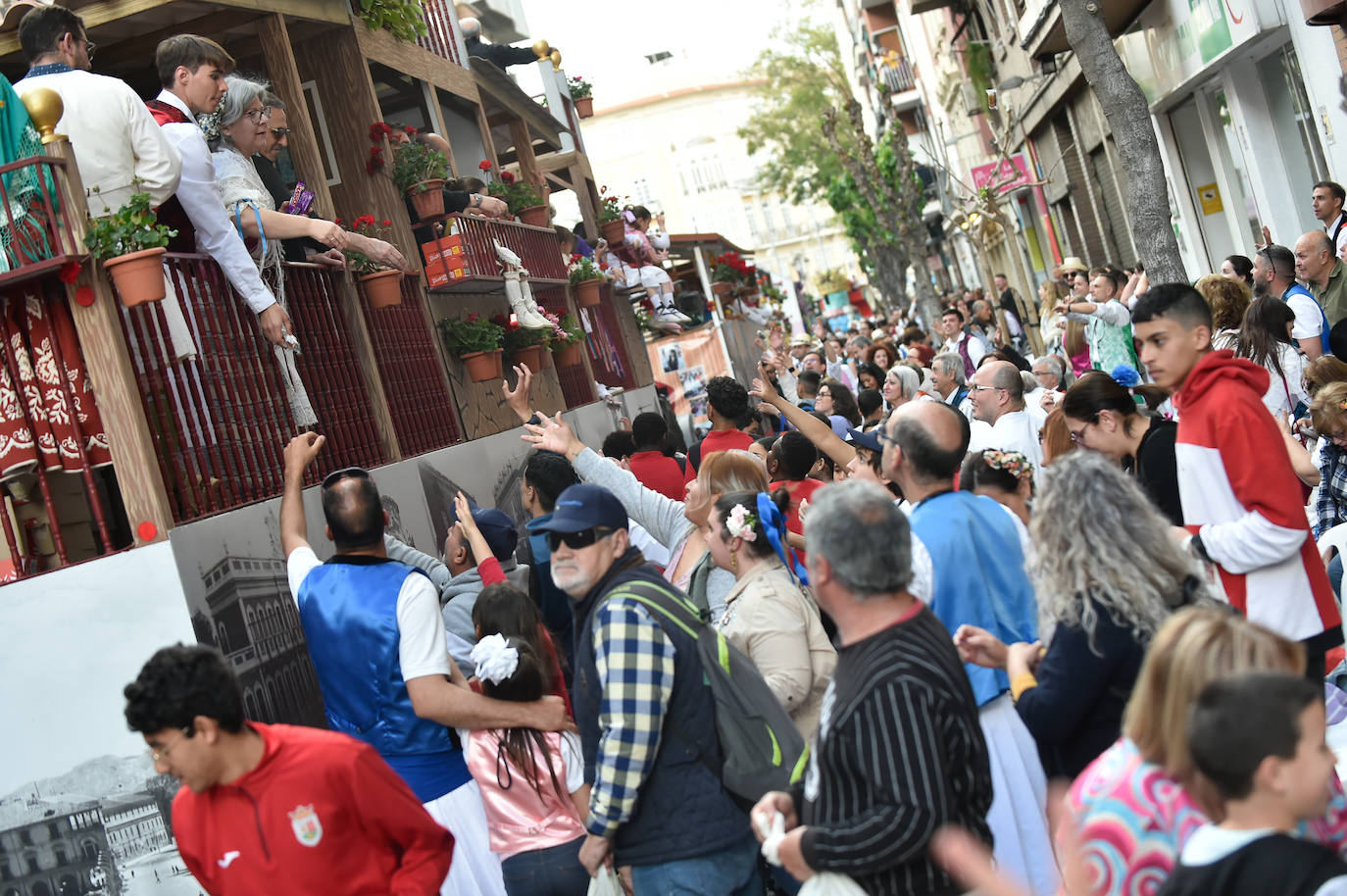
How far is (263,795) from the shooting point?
3.54 metres

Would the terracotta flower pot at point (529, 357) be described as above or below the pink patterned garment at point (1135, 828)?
above

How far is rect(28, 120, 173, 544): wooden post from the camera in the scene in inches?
228

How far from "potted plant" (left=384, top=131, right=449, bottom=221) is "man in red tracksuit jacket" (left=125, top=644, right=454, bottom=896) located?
838 cm

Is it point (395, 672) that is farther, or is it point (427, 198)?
point (427, 198)

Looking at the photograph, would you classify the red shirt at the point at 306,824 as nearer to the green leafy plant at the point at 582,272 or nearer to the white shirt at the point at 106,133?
the white shirt at the point at 106,133

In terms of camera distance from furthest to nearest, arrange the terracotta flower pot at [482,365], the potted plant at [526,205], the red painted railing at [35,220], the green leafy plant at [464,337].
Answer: the potted plant at [526,205] < the terracotta flower pot at [482,365] < the green leafy plant at [464,337] < the red painted railing at [35,220]

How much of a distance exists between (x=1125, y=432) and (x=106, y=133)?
15.8ft

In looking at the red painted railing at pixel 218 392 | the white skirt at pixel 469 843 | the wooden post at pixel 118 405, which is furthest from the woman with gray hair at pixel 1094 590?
the red painted railing at pixel 218 392

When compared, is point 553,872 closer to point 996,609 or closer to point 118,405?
point 996,609

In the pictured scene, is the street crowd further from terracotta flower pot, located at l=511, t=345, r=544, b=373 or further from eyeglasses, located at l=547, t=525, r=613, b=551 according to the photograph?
terracotta flower pot, located at l=511, t=345, r=544, b=373

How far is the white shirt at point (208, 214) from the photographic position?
6637 mm

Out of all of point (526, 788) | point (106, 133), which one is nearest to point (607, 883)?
point (526, 788)

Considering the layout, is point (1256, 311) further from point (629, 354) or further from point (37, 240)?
point (629, 354)

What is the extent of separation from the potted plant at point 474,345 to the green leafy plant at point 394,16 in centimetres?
277
